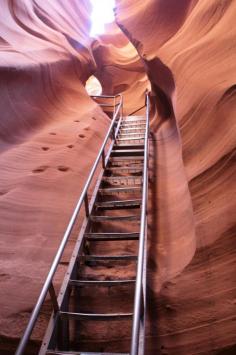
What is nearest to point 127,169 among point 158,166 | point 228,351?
point 158,166

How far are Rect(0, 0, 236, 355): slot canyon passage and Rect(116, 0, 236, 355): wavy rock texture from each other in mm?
11

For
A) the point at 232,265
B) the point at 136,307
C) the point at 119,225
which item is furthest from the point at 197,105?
the point at 136,307

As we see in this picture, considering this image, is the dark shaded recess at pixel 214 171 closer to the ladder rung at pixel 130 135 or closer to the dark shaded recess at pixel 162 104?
the ladder rung at pixel 130 135

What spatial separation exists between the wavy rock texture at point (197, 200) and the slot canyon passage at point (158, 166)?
0.04ft

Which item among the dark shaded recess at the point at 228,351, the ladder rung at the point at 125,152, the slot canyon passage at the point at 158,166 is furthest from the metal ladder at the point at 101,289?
the ladder rung at the point at 125,152

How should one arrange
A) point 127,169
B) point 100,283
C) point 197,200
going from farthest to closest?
point 127,169 → point 197,200 → point 100,283

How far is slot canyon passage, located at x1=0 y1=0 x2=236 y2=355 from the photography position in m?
2.95

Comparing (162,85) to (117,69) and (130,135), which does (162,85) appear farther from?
(117,69)

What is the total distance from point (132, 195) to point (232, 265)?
2437 mm

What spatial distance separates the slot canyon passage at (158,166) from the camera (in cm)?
295

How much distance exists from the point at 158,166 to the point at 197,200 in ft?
8.07

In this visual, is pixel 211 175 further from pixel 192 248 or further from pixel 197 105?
pixel 197 105

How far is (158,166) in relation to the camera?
20.1 ft

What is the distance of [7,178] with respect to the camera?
5.24 metres
